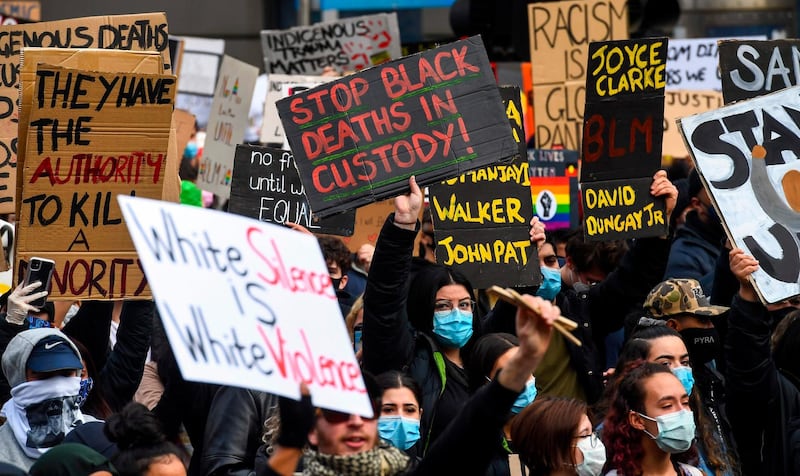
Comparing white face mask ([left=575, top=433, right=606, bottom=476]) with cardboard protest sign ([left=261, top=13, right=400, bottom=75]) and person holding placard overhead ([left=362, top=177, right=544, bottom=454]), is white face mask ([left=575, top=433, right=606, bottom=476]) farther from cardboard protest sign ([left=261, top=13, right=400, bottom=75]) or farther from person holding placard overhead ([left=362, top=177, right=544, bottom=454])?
cardboard protest sign ([left=261, top=13, right=400, bottom=75])

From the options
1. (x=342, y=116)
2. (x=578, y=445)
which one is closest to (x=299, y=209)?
(x=342, y=116)

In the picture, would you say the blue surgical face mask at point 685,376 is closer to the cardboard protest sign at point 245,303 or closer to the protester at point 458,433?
the protester at point 458,433

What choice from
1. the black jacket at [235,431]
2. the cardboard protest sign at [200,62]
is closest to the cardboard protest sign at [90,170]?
the black jacket at [235,431]

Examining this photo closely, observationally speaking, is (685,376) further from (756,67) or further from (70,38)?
(70,38)

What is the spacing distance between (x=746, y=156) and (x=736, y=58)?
2.14 feet

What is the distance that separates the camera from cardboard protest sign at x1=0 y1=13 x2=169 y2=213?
6715mm

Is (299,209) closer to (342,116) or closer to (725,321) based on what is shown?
(342,116)

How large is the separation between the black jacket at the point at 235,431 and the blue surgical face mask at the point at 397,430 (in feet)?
1.25

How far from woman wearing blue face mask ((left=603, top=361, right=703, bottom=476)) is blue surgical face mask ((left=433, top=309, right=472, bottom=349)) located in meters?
0.78

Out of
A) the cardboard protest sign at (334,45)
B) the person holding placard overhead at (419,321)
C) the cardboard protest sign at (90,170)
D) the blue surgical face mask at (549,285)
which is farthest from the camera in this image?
the cardboard protest sign at (334,45)

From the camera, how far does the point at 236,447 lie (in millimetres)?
4945

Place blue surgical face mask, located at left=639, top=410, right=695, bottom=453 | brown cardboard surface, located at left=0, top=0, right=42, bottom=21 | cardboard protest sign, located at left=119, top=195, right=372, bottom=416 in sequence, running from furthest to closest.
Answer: brown cardboard surface, located at left=0, top=0, right=42, bottom=21 → blue surgical face mask, located at left=639, top=410, right=695, bottom=453 → cardboard protest sign, located at left=119, top=195, right=372, bottom=416

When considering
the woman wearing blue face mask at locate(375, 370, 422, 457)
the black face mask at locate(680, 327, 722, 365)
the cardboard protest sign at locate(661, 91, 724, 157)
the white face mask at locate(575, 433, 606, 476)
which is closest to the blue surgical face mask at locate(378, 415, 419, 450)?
the woman wearing blue face mask at locate(375, 370, 422, 457)

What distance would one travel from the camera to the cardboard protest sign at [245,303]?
3.31m
